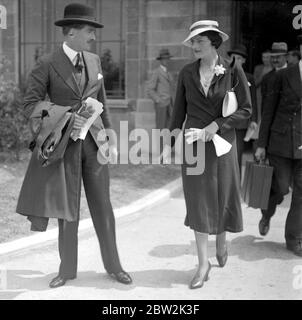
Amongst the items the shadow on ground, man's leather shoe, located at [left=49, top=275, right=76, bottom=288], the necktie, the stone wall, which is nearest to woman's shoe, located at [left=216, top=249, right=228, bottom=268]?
the shadow on ground

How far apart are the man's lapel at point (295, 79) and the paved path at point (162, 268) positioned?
1.53 metres

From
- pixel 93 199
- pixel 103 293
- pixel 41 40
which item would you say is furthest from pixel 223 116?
pixel 41 40

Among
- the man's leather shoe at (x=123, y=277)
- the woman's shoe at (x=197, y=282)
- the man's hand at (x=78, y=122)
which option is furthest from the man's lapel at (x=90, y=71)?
Result: the woman's shoe at (x=197, y=282)

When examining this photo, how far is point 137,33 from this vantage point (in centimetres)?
1192

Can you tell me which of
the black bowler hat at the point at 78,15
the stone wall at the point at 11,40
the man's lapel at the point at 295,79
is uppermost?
the stone wall at the point at 11,40

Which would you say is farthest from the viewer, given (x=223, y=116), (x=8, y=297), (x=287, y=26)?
(x=287, y=26)

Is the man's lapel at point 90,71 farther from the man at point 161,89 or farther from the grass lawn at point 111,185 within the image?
the man at point 161,89

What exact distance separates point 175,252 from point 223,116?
5.37 ft

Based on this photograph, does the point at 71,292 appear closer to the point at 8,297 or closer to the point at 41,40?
the point at 8,297

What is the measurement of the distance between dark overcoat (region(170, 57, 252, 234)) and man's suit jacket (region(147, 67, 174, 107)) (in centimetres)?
683

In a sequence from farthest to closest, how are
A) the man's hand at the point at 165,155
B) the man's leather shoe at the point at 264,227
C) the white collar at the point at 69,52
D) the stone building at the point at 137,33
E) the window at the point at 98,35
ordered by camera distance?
the window at the point at 98,35 < the stone building at the point at 137,33 < the man's leather shoe at the point at 264,227 < the man's hand at the point at 165,155 < the white collar at the point at 69,52

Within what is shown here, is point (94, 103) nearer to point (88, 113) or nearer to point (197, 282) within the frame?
point (88, 113)

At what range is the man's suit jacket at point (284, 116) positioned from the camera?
5.00 meters

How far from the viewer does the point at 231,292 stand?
405 centimetres
